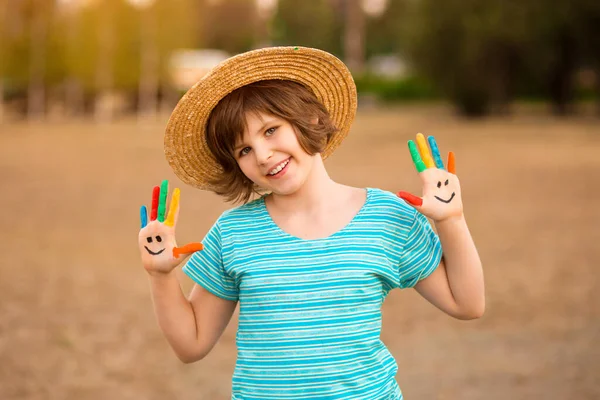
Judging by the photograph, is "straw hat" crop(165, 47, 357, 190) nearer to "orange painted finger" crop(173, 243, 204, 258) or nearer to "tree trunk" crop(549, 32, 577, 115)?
"orange painted finger" crop(173, 243, 204, 258)

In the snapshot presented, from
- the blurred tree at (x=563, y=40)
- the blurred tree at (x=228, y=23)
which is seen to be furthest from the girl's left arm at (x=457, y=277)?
the blurred tree at (x=228, y=23)

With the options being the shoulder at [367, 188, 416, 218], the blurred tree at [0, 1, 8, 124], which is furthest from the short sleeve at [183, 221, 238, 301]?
the blurred tree at [0, 1, 8, 124]

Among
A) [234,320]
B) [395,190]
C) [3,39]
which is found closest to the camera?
[234,320]

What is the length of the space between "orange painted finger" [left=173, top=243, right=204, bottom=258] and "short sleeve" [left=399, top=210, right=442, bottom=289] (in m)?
0.46

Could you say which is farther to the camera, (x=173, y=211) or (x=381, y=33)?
(x=381, y=33)

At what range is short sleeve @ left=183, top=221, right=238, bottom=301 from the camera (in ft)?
6.82

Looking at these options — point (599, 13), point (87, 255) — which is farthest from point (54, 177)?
point (599, 13)

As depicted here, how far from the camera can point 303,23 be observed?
211 ft

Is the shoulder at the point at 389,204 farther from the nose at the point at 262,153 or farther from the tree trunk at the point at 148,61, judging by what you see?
the tree trunk at the point at 148,61

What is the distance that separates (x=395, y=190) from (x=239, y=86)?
1013 cm

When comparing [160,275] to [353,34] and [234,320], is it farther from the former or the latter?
[353,34]

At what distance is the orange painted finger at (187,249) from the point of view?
→ 1.94 metres

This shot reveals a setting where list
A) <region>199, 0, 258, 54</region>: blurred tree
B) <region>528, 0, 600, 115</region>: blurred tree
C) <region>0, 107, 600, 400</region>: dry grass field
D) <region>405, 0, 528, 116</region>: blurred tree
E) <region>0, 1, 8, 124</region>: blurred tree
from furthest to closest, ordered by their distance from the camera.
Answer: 1. <region>199, 0, 258, 54</region>: blurred tree
2. <region>0, 1, 8, 124</region>: blurred tree
3. <region>405, 0, 528, 116</region>: blurred tree
4. <region>528, 0, 600, 115</region>: blurred tree
5. <region>0, 107, 600, 400</region>: dry grass field

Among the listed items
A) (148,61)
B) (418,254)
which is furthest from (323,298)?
(148,61)
